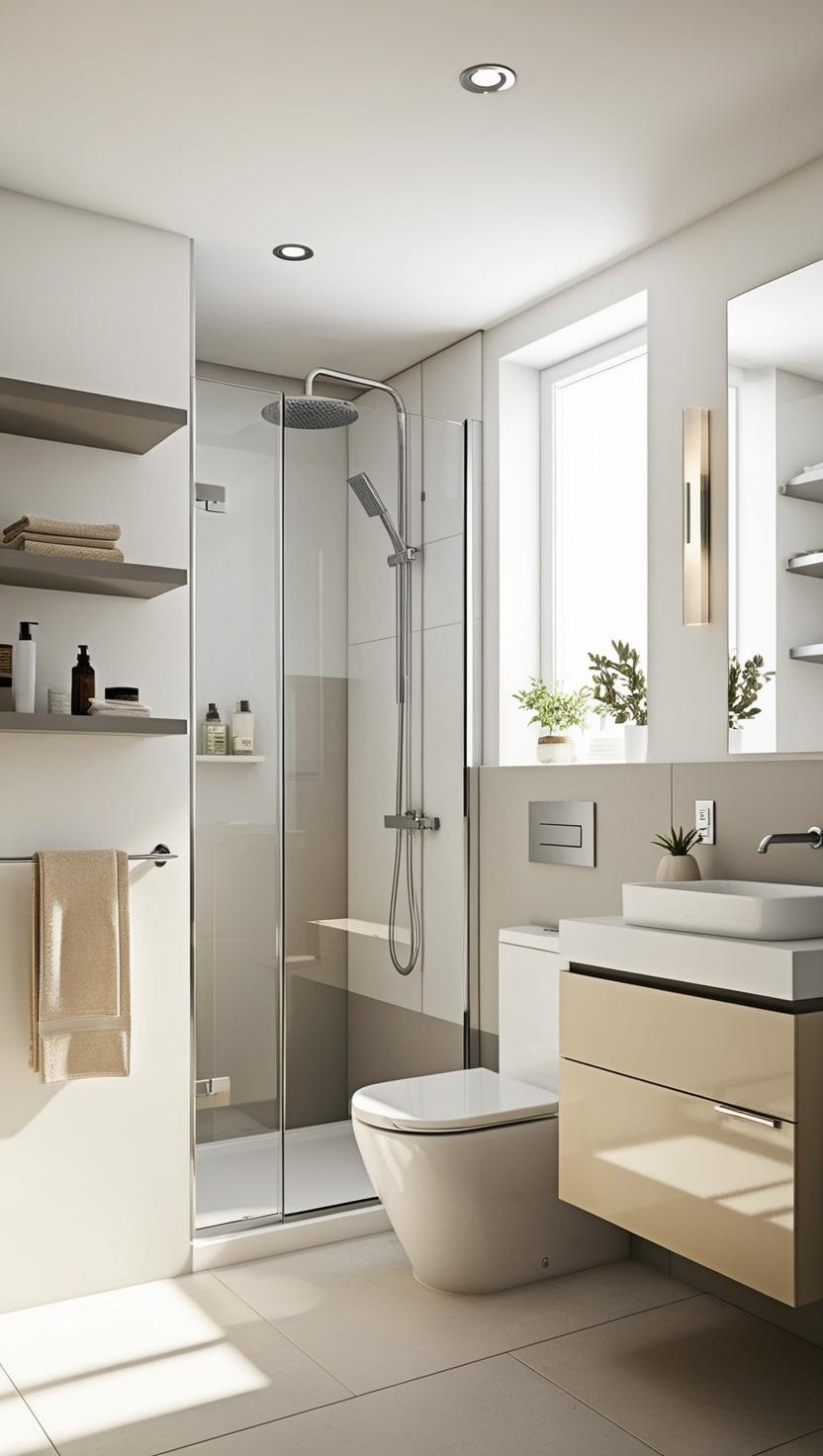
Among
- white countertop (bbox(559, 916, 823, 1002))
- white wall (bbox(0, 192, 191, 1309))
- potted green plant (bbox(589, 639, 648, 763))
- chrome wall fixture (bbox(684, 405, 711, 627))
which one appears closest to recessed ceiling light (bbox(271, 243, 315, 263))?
white wall (bbox(0, 192, 191, 1309))

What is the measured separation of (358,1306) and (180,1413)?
1.78ft

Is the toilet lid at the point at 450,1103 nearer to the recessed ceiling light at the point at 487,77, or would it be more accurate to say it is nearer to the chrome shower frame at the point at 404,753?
the chrome shower frame at the point at 404,753

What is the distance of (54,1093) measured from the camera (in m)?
2.68

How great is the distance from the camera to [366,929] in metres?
3.15

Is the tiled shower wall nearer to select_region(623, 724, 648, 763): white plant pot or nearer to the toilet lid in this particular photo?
the toilet lid

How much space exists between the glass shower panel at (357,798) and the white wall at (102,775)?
1.04 ft

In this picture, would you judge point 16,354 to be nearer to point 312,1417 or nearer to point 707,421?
point 707,421

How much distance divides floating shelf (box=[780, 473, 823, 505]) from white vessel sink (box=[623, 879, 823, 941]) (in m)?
0.83

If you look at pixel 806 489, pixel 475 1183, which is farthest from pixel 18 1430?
pixel 806 489

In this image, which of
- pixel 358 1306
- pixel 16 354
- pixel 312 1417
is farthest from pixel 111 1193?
pixel 16 354

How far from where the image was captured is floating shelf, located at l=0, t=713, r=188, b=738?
2494 mm

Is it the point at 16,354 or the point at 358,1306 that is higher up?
the point at 16,354

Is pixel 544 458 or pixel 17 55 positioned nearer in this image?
pixel 17 55

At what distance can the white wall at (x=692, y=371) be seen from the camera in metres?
2.61
